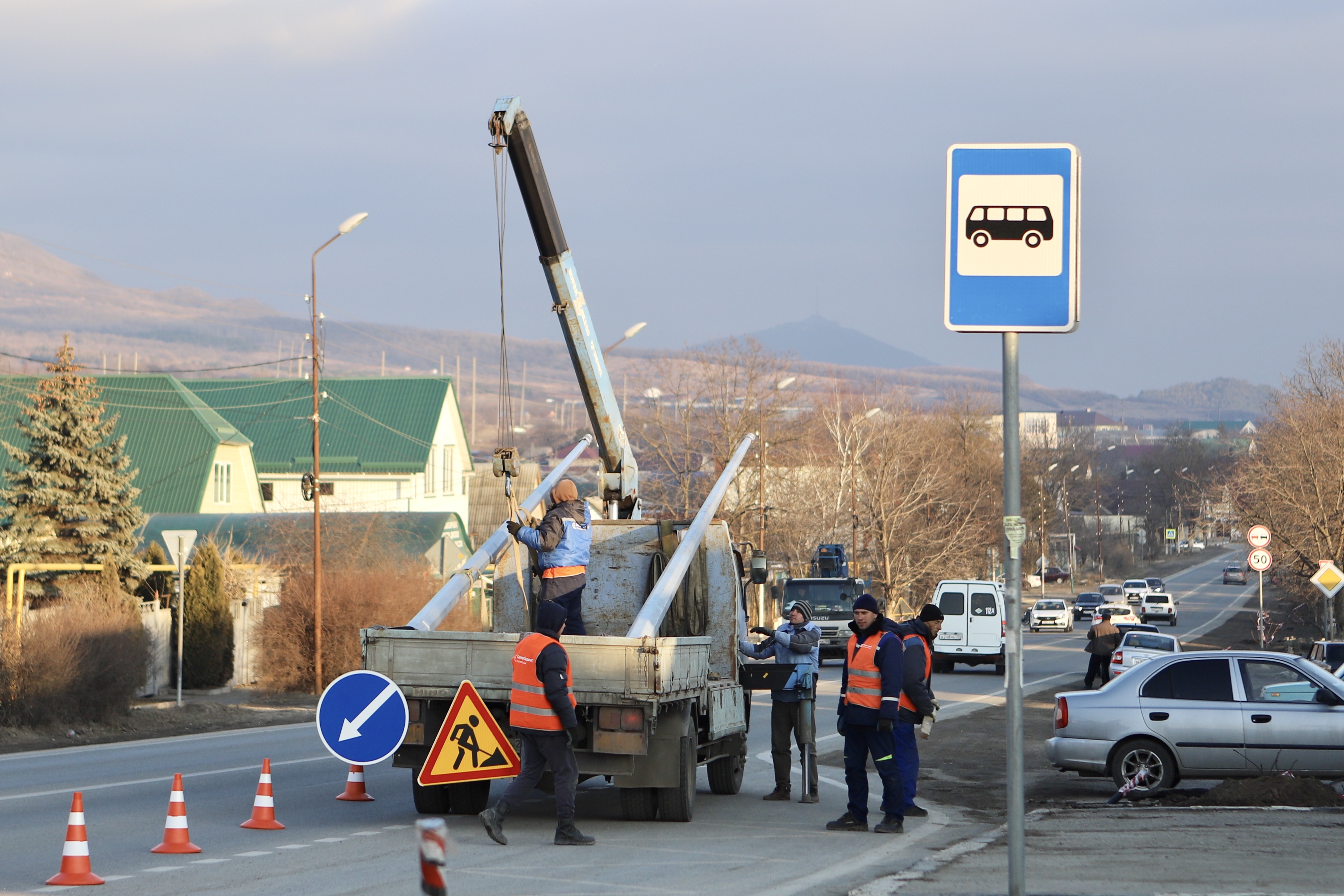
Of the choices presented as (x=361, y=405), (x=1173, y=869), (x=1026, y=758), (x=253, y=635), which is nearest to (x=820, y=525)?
(x=361, y=405)

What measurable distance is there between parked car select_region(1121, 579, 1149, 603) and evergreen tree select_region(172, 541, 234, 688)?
5192 cm

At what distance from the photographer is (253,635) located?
33.7 m

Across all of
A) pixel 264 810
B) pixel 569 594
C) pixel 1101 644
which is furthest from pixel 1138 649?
pixel 264 810

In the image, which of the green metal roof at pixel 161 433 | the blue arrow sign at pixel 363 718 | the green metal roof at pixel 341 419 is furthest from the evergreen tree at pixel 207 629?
the green metal roof at pixel 341 419

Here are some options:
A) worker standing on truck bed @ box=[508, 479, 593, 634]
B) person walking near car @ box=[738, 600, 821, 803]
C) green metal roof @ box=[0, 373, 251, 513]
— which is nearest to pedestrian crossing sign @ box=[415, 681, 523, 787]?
worker standing on truck bed @ box=[508, 479, 593, 634]

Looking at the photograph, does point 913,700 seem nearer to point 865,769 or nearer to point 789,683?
point 865,769

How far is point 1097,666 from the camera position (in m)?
30.7

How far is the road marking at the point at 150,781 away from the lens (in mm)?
13578

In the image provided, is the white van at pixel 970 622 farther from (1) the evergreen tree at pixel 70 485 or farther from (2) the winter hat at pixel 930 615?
(2) the winter hat at pixel 930 615

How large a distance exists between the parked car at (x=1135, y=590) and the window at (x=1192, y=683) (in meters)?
61.4

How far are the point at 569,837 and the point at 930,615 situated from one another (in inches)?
161

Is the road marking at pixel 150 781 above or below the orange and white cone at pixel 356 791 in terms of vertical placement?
below

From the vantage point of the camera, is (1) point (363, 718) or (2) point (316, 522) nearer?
(1) point (363, 718)

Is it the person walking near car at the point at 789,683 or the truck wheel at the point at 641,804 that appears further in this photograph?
the person walking near car at the point at 789,683
